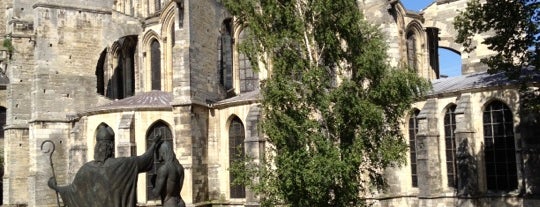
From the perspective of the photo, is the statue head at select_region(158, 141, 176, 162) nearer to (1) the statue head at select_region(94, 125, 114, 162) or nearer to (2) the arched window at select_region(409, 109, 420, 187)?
(1) the statue head at select_region(94, 125, 114, 162)

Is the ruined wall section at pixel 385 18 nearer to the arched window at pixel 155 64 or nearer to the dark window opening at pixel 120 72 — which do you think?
the arched window at pixel 155 64

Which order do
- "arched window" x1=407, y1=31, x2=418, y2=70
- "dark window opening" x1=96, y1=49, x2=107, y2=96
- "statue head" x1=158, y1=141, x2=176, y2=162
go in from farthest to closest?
"dark window opening" x1=96, y1=49, x2=107, y2=96 → "arched window" x1=407, y1=31, x2=418, y2=70 → "statue head" x1=158, y1=141, x2=176, y2=162

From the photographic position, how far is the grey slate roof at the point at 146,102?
25.0m

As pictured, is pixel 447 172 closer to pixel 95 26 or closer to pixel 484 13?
pixel 484 13

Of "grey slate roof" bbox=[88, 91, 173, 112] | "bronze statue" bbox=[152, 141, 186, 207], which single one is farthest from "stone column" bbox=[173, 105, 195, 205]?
"bronze statue" bbox=[152, 141, 186, 207]

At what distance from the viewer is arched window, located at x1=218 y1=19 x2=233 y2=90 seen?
28.1 metres

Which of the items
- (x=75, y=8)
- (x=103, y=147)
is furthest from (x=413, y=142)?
(x=103, y=147)

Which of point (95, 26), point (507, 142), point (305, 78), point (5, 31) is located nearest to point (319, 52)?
point (305, 78)

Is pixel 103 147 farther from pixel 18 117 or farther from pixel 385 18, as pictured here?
pixel 18 117

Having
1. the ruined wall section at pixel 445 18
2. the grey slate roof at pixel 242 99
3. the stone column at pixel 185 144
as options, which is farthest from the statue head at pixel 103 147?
the ruined wall section at pixel 445 18

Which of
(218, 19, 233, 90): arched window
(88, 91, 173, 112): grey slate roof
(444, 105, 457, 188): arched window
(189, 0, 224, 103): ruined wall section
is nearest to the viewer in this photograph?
(444, 105, 457, 188): arched window

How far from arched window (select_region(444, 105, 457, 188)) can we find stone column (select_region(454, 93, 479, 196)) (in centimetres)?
98

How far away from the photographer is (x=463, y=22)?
1759cm

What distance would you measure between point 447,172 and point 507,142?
8.05 feet
